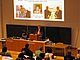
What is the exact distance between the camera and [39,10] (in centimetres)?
835

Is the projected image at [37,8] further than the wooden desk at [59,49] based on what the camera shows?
Yes

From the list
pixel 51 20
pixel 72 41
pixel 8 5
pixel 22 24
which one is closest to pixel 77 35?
pixel 72 41

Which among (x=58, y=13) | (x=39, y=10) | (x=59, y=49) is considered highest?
(x=39, y=10)

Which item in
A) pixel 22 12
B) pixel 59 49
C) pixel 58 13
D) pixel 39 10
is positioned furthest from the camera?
pixel 22 12

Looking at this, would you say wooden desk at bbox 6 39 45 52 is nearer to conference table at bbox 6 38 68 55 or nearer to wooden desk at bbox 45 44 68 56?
conference table at bbox 6 38 68 55

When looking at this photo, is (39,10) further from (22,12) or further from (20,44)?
(20,44)

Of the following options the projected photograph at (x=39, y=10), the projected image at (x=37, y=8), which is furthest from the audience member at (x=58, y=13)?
the projected image at (x=37, y=8)

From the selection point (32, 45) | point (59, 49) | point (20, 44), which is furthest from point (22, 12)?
point (59, 49)

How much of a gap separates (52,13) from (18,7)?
130cm

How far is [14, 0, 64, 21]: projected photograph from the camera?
26.4ft

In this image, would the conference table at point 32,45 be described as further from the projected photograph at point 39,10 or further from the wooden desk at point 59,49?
the projected photograph at point 39,10

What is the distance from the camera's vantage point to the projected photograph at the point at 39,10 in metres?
8.05

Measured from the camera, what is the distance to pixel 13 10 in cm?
875

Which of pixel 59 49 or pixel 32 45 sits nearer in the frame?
pixel 59 49
